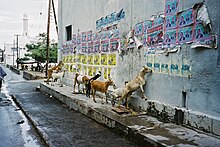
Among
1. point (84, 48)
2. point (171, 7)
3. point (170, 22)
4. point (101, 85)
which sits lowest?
point (101, 85)

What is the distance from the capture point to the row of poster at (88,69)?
955 cm

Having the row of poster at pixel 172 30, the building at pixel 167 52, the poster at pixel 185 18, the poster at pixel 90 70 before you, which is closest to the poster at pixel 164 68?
the building at pixel 167 52

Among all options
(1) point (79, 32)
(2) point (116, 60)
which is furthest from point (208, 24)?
(1) point (79, 32)

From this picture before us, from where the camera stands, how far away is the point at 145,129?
554 centimetres

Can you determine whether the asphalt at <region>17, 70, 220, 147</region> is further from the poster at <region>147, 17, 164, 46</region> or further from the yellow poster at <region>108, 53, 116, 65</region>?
the poster at <region>147, 17, 164, 46</region>

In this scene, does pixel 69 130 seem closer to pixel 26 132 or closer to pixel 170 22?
pixel 26 132

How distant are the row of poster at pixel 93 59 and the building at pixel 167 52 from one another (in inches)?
1.5

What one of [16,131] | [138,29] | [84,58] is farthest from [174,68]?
[84,58]

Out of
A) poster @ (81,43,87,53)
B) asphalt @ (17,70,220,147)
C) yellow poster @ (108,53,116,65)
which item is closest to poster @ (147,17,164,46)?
asphalt @ (17,70,220,147)

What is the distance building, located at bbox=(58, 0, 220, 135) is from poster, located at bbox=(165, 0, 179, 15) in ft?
0.07

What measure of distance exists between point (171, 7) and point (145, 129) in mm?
2824

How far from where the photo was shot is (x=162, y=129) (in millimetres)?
5523

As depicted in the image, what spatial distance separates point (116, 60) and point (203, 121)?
4274mm

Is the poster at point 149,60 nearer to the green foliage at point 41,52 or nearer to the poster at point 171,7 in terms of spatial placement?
the poster at point 171,7
